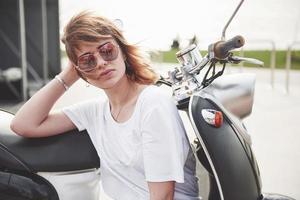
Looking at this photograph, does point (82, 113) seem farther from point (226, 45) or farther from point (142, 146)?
point (226, 45)

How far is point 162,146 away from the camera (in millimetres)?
1128

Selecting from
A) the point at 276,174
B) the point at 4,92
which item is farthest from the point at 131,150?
the point at 4,92

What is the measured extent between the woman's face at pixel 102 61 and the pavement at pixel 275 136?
1.35 feet

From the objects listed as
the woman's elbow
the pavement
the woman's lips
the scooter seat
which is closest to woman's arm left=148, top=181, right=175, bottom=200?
the pavement

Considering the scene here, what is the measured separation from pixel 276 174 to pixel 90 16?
2.21 metres

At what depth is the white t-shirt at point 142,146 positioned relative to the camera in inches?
44.5

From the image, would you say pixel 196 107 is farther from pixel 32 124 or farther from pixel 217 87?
pixel 32 124

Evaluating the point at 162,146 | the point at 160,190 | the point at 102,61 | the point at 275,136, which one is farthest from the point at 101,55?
the point at 275,136

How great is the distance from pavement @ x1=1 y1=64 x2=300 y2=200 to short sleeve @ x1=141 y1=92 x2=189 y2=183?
0.14 meters

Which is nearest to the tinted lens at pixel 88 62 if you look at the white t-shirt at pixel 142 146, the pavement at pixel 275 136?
the white t-shirt at pixel 142 146

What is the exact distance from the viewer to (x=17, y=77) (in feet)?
22.4

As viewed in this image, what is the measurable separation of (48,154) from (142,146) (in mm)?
318

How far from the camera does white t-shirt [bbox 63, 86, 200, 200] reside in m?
1.13

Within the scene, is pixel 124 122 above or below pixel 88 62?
below
